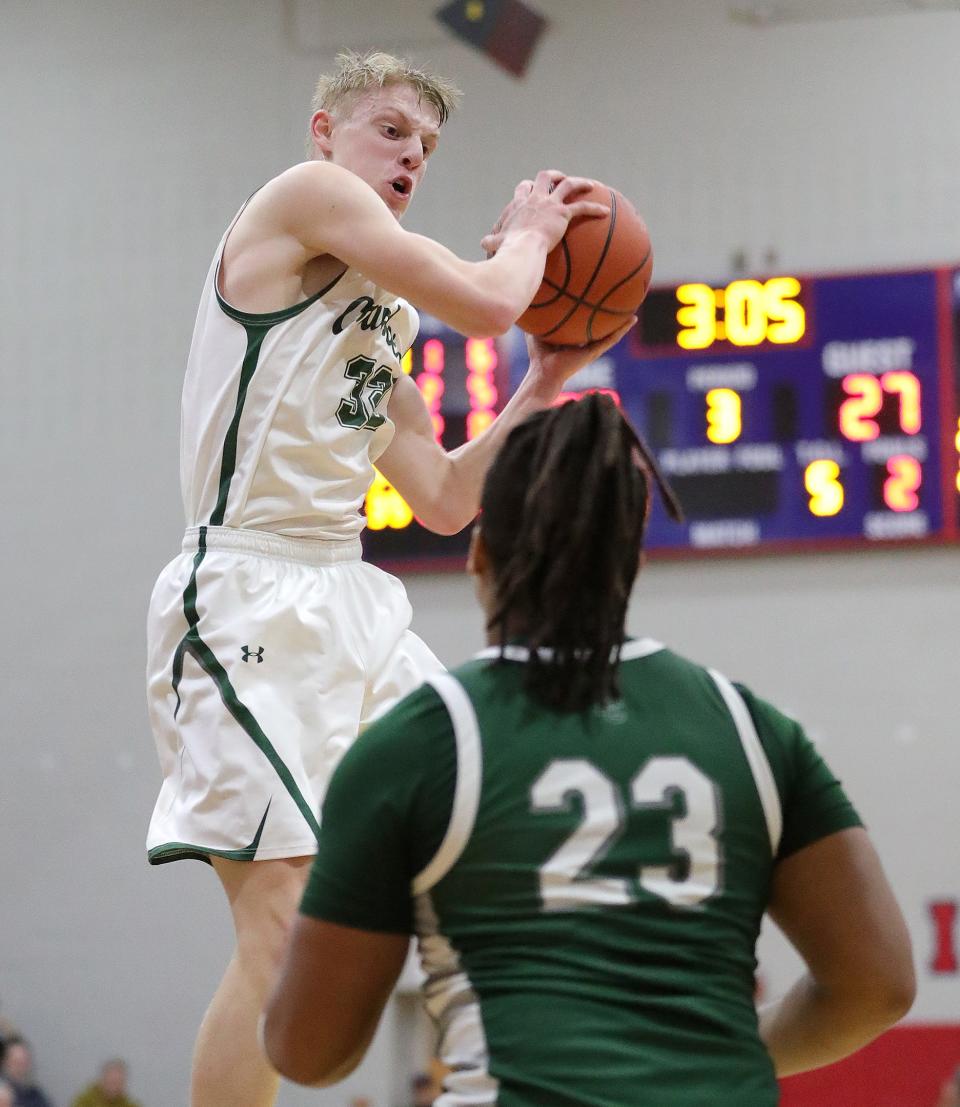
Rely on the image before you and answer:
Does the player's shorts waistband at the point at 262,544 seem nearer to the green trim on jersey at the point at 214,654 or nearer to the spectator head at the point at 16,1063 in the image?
the green trim on jersey at the point at 214,654

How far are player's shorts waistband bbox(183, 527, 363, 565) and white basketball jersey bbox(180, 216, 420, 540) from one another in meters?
0.01

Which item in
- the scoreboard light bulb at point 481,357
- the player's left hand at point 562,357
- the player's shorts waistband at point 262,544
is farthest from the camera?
the scoreboard light bulb at point 481,357

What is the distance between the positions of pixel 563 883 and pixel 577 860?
23mm

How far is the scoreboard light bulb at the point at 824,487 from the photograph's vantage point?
590 centimetres

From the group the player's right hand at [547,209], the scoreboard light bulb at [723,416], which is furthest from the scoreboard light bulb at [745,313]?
the player's right hand at [547,209]

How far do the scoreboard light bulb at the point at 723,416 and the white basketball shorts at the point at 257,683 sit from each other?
3664 mm

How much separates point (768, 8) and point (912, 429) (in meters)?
2.21

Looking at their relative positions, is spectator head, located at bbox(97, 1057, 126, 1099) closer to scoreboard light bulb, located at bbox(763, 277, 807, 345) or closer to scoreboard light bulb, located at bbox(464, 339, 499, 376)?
scoreboard light bulb, located at bbox(464, 339, 499, 376)

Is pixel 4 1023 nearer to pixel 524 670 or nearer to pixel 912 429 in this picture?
pixel 912 429

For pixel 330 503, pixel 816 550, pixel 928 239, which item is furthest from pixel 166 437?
pixel 330 503

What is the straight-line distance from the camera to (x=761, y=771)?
1.40m

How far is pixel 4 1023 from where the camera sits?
6.77 m

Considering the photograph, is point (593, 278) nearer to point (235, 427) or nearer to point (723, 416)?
point (235, 427)

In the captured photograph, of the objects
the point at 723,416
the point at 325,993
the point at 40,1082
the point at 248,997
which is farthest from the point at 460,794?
the point at 40,1082
